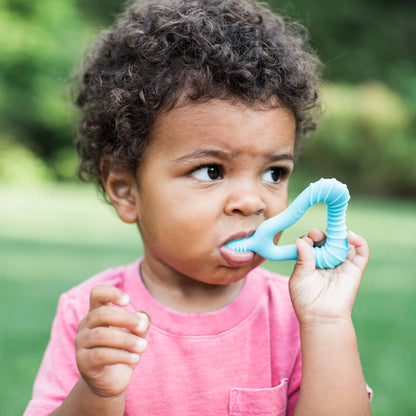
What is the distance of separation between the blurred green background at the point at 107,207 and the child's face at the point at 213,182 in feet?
2.68

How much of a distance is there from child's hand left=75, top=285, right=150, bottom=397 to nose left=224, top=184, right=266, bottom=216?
0.37 metres

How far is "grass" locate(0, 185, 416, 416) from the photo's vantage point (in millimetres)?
2537

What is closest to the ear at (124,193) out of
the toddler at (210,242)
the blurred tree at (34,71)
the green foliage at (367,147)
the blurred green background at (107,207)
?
the toddler at (210,242)

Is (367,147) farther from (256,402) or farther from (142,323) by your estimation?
(142,323)

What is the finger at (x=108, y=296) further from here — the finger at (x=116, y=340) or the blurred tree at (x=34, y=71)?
the blurred tree at (x=34, y=71)

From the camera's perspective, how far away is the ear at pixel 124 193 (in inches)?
67.3

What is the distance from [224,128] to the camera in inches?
57.4

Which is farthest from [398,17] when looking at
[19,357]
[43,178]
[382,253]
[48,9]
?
[19,357]

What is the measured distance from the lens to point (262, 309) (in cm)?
171

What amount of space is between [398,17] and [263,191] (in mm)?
18052

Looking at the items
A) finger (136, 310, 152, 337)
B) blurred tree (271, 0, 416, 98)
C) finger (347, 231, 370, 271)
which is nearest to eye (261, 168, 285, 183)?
finger (347, 231, 370, 271)

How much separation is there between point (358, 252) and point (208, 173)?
1.49 feet

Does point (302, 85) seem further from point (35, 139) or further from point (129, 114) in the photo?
point (35, 139)

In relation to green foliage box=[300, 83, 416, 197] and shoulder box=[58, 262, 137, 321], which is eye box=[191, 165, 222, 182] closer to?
shoulder box=[58, 262, 137, 321]
